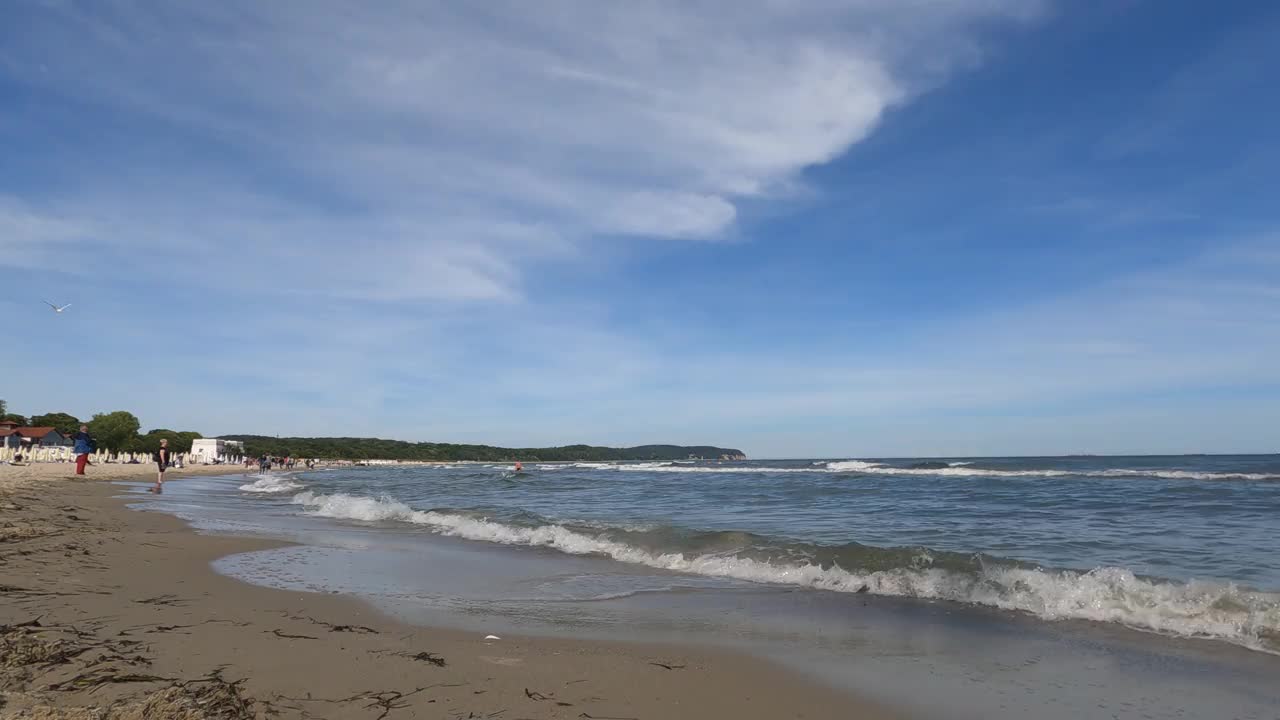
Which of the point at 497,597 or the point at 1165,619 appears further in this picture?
the point at 497,597

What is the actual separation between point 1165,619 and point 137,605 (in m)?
8.60

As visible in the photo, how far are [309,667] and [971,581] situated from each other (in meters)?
6.44

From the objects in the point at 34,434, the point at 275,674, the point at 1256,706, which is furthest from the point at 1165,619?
the point at 34,434

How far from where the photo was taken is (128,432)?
81.7 meters

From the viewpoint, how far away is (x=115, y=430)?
265ft

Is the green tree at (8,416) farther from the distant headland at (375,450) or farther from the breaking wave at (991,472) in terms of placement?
the breaking wave at (991,472)

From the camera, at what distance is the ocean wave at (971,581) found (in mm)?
6125

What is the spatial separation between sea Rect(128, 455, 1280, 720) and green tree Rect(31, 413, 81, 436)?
9710cm

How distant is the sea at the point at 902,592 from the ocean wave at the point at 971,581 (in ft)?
0.08

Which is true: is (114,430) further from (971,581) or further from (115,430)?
(971,581)

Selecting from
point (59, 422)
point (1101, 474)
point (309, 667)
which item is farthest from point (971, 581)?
point (59, 422)

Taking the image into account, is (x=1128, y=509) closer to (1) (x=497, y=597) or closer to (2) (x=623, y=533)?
(2) (x=623, y=533)

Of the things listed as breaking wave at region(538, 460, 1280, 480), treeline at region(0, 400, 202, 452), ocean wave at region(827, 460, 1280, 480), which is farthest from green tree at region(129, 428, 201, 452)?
ocean wave at region(827, 460, 1280, 480)

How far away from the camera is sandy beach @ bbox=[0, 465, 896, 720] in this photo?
3.59m
